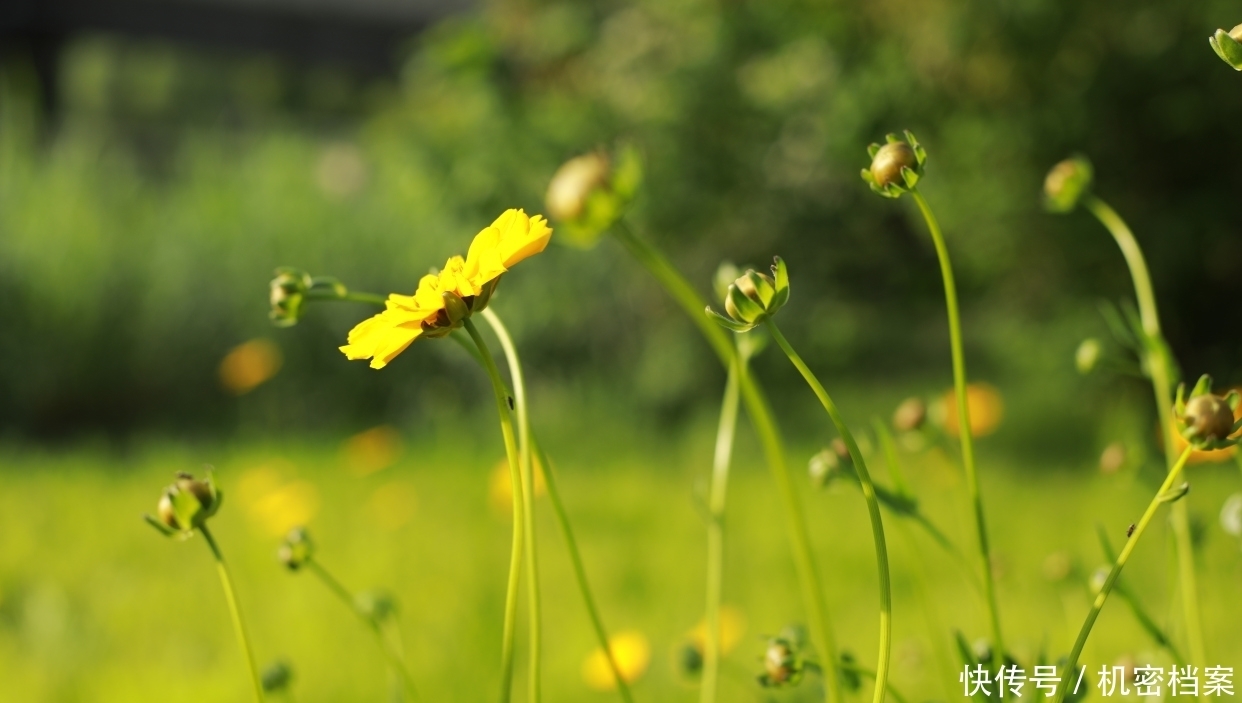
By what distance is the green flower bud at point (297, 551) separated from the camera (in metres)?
0.50

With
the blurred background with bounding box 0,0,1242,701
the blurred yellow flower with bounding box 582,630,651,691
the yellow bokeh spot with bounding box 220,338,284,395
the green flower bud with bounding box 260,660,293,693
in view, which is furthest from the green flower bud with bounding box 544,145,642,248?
the yellow bokeh spot with bounding box 220,338,284,395

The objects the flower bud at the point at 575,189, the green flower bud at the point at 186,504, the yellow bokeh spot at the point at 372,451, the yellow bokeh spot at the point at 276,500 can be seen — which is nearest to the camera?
the flower bud at the point at 575,189

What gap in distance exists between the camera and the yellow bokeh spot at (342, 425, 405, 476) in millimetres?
1989

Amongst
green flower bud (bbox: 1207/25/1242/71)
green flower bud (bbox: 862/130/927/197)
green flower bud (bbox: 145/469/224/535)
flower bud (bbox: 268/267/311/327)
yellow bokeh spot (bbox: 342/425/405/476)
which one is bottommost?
green flower bud (bbox: 145/469/224/535)

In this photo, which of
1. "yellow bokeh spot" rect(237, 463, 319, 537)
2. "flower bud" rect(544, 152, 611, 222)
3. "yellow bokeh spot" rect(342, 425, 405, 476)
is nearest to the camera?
"flower bud" rect(544, 152, 611, 222)

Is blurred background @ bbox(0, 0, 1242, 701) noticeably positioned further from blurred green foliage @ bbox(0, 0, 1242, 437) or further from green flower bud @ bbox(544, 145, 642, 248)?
green flower bud @ bbox(544, 145, 642, 248)

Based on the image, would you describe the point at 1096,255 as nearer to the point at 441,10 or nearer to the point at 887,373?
the point at 887,373

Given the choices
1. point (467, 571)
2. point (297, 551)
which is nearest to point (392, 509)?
point (467, 571)

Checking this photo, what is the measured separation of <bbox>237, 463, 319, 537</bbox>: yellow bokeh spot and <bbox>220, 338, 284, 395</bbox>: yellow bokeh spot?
0.27m

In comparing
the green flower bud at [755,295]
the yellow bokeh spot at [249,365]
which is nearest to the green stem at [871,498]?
the green flower bud at [755,295]

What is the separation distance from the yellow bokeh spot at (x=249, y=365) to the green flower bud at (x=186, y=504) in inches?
77.0

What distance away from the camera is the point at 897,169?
1.23ft

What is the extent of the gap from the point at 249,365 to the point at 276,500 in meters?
1.06

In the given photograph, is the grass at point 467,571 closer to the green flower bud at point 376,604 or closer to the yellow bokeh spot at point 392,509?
the yellow bokeh spot at point 392,509
